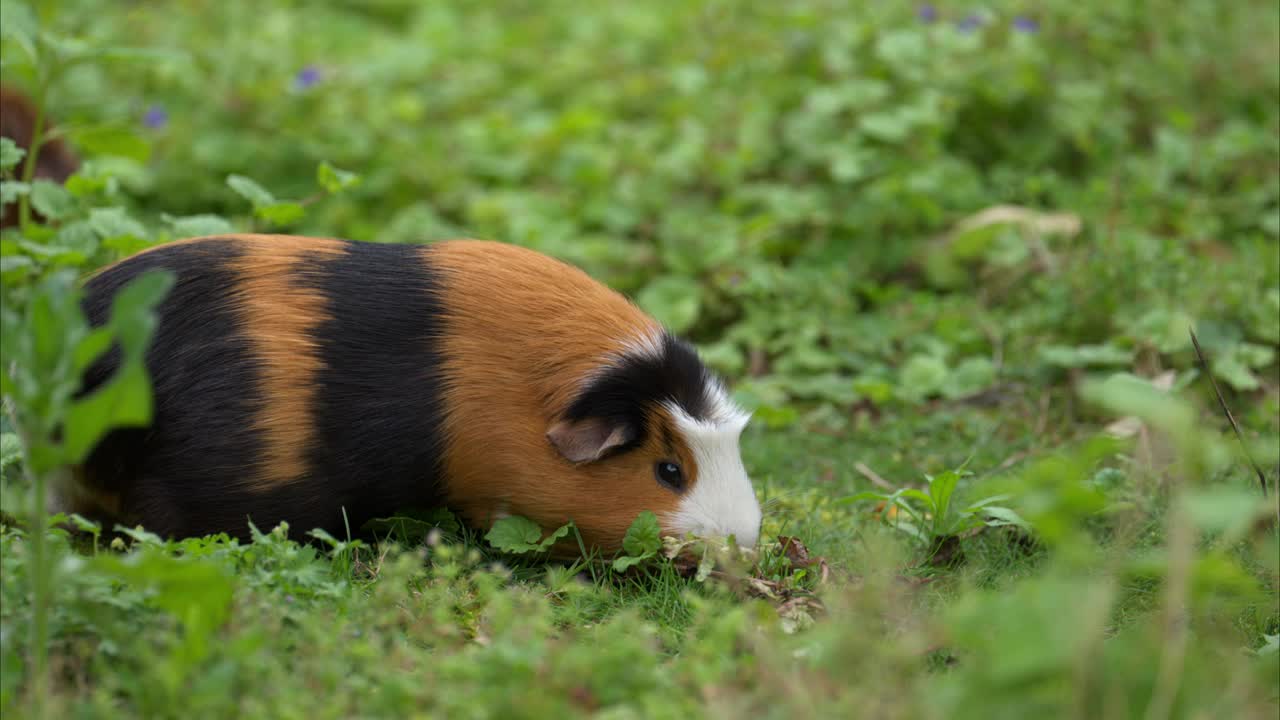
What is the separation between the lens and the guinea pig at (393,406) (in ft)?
9.43

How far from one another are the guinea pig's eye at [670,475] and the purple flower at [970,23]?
11.2 feet

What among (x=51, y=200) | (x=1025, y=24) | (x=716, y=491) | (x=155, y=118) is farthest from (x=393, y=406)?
(x=1025, y=24)

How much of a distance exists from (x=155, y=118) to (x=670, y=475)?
126 inches

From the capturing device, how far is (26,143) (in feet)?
13.0

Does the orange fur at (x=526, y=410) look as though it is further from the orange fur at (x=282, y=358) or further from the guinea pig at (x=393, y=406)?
the orange fur at (x=282, y=358)

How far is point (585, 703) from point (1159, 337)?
270 centimetres

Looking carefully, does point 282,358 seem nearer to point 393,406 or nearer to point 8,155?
point 393,406

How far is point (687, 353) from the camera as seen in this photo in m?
3.16

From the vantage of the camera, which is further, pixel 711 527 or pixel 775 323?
pixel 775 323

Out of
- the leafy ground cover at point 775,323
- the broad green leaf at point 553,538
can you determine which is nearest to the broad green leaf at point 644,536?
the leafy ground cover at point 775,323

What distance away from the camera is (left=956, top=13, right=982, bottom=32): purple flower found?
5672 millimetres

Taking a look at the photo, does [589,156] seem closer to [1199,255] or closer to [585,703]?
[1199,255]

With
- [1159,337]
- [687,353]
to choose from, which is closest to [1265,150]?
[1159,337]

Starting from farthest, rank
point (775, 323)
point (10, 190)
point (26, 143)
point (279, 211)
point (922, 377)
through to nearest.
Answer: point (775, 323) < point (922, 377) < point (26, 143) < point (279, 211) < point (10, 190)
